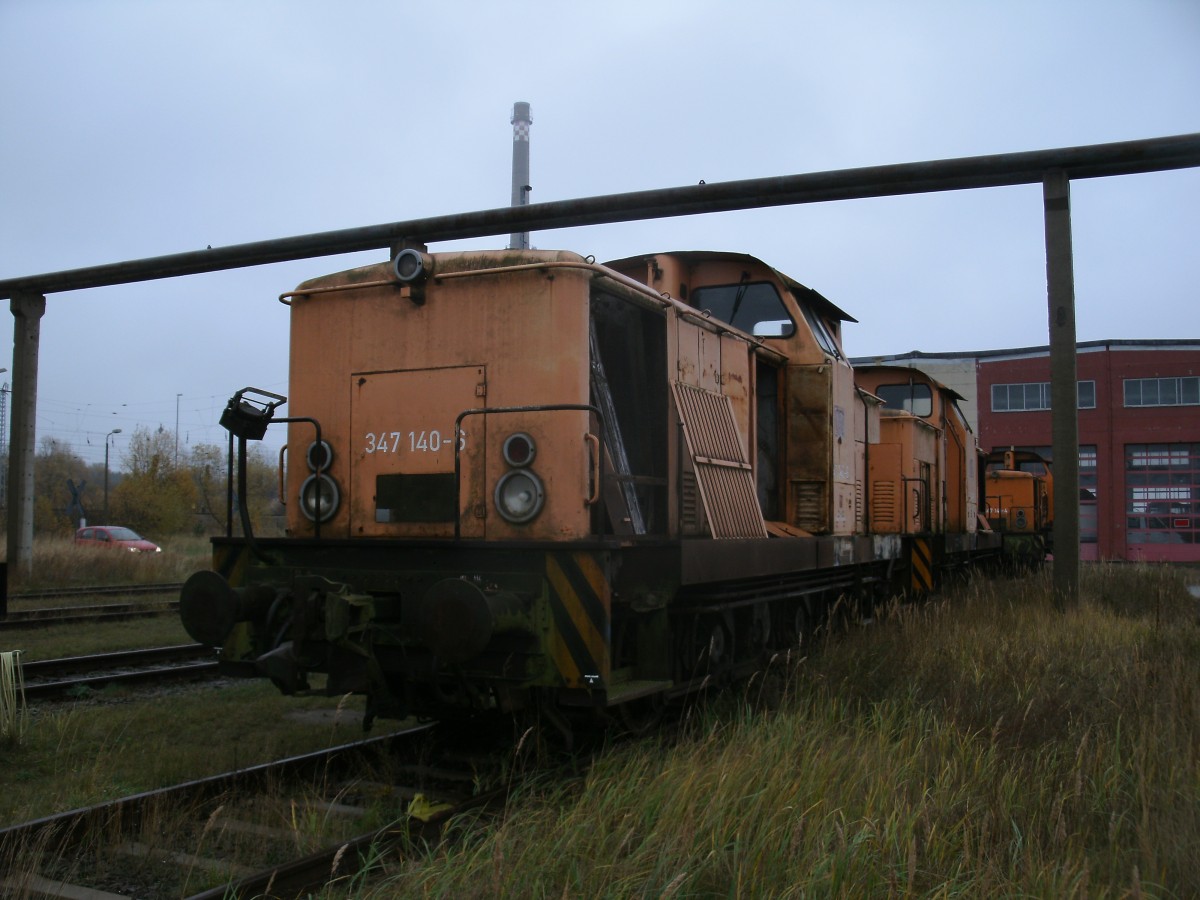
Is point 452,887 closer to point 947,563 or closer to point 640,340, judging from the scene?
point 640,340

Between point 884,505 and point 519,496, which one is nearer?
point 519,496

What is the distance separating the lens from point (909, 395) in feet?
41.3

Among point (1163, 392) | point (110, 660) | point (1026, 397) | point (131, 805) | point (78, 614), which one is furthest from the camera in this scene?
point (1026, 397)

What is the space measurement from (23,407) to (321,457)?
12.3m

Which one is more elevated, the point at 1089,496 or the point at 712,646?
the point at 1089,496

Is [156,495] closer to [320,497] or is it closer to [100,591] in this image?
[100,591]

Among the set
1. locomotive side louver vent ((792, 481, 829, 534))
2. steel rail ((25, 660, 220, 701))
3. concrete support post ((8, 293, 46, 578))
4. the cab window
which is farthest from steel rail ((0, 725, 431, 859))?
concrete support post ((8, 293, 46, 578))

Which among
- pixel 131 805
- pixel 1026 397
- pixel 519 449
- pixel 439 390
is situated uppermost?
pixel 1026 397

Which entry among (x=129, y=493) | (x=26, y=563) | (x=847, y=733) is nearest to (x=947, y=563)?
(x=847, y=733)

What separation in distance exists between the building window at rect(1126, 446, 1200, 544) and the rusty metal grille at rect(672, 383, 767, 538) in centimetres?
3222

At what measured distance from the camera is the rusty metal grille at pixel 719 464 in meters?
5.84

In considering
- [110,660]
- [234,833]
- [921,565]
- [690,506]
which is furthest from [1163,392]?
[234,833]

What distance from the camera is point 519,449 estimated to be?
502 cm

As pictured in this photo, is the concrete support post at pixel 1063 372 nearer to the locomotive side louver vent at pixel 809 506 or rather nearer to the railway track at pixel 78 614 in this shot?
the locomotive side louver vent at pixel 809 506
